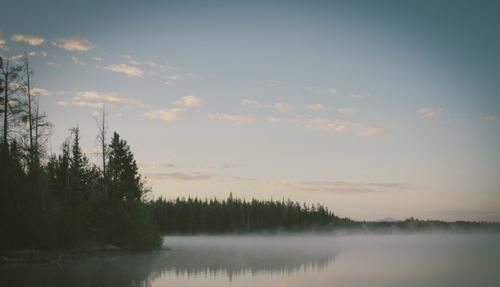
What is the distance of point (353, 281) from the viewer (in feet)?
91.0

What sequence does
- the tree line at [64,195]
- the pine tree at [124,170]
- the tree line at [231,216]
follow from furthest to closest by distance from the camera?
1. the tree line at [231,216]
2. the pine tree at [124,170]
3. the tree line at [64,195]

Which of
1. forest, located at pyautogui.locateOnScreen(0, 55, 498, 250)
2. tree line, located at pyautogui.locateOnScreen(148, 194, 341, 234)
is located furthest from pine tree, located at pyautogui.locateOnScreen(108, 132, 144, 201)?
tree line, located at pyautogui.locateOnScreen(148, 194, 341, 234)

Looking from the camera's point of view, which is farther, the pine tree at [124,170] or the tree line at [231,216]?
the tree line at [231,216]

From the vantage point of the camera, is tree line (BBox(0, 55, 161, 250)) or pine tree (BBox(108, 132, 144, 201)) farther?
pine tree (BBox(108, 132, 144, 201))

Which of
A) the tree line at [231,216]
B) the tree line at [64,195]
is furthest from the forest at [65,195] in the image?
the tree line at [231,216]

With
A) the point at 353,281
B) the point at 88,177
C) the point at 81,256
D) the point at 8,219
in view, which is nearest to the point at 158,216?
the point at 88,177

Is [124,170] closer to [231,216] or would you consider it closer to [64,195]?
[64,195]

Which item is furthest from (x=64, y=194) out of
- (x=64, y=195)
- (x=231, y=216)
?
(x=231, y=216)

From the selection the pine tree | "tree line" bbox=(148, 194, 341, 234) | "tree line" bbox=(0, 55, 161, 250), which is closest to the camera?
"tree line" bbox=(0, 55, 161, 250)

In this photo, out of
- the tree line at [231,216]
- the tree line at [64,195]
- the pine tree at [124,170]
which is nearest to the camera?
the tree line at [64,195]

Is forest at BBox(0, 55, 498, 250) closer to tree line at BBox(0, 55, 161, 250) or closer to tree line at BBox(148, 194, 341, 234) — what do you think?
tree line at BBox(0, 55, 161, 250)

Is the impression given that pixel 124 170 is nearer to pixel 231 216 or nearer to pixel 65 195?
pixel 65 195

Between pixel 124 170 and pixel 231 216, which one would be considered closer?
pixel 124 170

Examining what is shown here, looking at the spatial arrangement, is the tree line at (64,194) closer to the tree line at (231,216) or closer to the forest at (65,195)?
the forest at (65,195)
